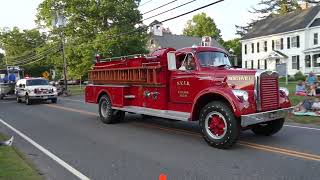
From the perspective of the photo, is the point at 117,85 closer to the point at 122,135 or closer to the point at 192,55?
the point at 122,135

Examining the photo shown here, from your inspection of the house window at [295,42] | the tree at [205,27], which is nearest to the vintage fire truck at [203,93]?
the house window at [295,42]

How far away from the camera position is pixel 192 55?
1071 centimetres

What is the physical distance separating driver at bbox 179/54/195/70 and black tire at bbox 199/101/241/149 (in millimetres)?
1345

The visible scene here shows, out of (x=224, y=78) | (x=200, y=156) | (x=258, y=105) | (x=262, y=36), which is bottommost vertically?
(x=200, y=156)

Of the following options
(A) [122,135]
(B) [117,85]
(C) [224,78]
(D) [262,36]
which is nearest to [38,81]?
(B) [117,85]

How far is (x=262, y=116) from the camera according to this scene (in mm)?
9188

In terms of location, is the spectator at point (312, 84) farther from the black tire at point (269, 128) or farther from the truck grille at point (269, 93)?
the truck grille at point (269, 93)

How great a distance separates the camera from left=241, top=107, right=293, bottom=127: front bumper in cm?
885

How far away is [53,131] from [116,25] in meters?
30.6

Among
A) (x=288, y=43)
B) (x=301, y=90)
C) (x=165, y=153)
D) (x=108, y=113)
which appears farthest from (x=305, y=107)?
(x=288, y=43)

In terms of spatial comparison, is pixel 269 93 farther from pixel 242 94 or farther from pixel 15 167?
pixel 15 167

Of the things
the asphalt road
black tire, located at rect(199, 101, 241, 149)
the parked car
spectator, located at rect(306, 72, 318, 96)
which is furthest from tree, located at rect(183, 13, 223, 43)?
black tire, located at rect(199, 101, 241, 149)

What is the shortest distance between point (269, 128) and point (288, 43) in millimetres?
42766

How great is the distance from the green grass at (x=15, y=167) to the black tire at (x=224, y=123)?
4022mm
